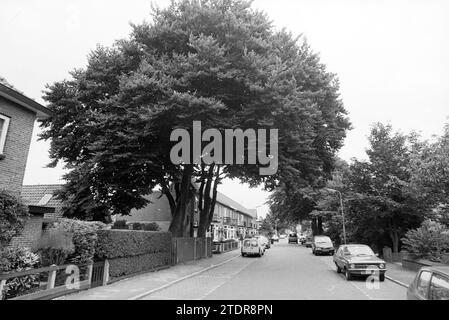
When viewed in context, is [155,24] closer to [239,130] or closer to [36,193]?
[239,130]

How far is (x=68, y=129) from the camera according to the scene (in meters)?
21.0

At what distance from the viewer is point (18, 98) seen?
12.4 m

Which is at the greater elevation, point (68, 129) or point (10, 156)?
point (68, 129)

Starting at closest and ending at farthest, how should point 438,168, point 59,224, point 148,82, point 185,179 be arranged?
point 59,224 → point 438,168 → point 148,82 → point 185,179

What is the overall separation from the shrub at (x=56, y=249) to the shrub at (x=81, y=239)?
1.17 feet

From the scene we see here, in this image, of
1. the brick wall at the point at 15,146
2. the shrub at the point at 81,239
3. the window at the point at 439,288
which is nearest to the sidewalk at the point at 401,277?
the window at the point at 439,288

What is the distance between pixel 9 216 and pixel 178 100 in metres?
8.73

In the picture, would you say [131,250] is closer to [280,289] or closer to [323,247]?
[280,289]

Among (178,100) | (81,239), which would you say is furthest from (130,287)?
(178,100)

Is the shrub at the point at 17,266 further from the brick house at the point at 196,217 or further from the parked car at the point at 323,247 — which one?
the parked car at the point at 323,247

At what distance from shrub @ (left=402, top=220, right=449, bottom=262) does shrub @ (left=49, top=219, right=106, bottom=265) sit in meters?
15.6

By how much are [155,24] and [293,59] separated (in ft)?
26.7

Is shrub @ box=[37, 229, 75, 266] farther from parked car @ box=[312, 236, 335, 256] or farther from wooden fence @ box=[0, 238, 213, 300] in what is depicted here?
parked car @ box=[312, 236, 335, 256]
